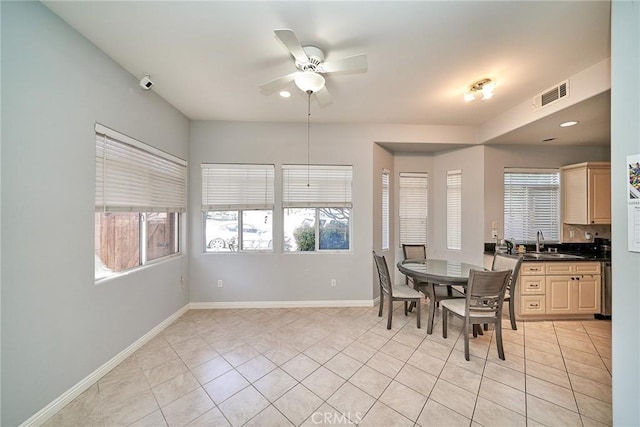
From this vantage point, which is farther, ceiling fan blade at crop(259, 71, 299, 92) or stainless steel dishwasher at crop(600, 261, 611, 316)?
stainless steel dishwasher at crop(600, 261, 611, 316)

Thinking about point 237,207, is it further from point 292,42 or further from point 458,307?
point 458,307

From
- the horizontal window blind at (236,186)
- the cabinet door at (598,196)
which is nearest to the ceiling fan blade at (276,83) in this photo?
the horizontal window blind at (236,186)

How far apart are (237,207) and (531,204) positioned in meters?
4.85

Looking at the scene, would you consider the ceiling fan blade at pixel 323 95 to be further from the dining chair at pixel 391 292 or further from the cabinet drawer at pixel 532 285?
the cabinet drawer at pixel 532 285

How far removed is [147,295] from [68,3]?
8.67ft

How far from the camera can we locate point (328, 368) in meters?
2.20

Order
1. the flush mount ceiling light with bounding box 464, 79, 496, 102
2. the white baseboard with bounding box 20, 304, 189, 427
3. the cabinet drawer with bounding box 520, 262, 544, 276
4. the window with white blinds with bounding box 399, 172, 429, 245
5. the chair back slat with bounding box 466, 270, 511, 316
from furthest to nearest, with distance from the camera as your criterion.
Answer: the window with white blinds with bounding box 399, 172, 429, 245
the cabinet drawer with bounding box 520, 262, 544, 276
the flush mount ceiling light with bounding box 464, 79, 496, 102
the chair back slat with bounding box 466, 270, 511, 316
the white baseboard with bounding box 20, 304, 189, 427

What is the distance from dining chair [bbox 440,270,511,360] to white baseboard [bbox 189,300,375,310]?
1.50 meters

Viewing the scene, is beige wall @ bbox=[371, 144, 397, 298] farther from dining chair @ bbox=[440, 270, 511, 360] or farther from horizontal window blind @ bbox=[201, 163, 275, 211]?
horizontal window blind @ bbox=[201, 163, 275, 211]

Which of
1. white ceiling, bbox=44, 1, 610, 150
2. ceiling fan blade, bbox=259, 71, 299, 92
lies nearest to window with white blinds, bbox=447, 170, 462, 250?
white ceiling, bbox=44, 1, 610, 150

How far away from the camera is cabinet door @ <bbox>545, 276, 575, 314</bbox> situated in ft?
10.6

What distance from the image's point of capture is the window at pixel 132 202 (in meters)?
2.15

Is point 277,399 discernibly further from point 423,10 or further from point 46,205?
point 423,10

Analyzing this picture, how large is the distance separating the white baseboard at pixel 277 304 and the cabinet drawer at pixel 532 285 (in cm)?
205
